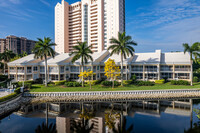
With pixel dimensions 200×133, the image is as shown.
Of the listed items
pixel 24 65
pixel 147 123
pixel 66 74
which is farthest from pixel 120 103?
pixel 24 65

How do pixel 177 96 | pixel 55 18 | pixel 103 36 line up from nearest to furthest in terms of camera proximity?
1. pixel 177 96
2. pixel 103 36
3. pixel 55 18

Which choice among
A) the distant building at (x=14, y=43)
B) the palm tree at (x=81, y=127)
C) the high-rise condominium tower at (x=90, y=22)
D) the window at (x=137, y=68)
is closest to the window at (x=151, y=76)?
the window at (x=137, y=68)

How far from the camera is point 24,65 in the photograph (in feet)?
135

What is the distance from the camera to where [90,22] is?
80.5m

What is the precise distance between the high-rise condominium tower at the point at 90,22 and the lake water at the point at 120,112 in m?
A: 54.1

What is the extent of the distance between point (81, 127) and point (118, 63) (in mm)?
27117

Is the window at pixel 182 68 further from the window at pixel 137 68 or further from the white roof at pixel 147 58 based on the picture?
the window at pixel 137 68

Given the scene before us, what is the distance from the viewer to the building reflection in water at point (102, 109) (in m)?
19.2

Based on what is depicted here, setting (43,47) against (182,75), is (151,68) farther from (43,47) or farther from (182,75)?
(43,47)

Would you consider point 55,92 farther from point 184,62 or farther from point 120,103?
point 184,62

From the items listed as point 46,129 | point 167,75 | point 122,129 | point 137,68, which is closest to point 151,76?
point 137,68

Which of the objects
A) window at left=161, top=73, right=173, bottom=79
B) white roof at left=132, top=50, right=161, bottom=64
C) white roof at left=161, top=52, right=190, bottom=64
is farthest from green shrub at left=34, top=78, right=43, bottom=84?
white roof at left=161, top=52, right=190, bottom=64

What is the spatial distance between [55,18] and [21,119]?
81.7 metres

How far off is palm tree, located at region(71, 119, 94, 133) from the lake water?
23.6 inches
